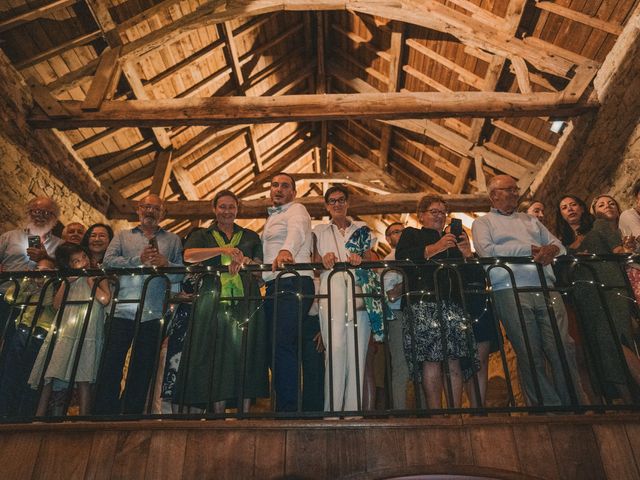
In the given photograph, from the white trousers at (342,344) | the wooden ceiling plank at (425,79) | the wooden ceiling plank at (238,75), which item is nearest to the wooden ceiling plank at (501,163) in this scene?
the wooden ceiling plank at (425,79)

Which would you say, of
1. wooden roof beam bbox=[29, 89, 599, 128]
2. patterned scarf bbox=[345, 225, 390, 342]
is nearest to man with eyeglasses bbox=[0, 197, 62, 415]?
patterned scarf bbox=[345, 225, 390, 342]

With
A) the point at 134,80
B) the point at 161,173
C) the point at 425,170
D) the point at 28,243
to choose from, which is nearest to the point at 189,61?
the point at 134,80

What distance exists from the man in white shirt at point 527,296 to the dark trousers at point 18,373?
9.23 feet

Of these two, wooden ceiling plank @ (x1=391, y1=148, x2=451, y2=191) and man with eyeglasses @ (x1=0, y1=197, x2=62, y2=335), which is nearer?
man with eyeglasses @ (x1=0, y1=197, x2=62, y2=335)

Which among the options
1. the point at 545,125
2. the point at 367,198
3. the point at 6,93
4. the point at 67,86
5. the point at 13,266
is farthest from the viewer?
the point at 367,198

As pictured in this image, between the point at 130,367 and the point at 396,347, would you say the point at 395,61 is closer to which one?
the point at 396,347

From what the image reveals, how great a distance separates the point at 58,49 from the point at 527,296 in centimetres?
559

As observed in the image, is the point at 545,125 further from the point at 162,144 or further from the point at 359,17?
the point at 162,144

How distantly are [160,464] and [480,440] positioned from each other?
1471 millimetres

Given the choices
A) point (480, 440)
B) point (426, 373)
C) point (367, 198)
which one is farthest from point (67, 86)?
point (480, 440)

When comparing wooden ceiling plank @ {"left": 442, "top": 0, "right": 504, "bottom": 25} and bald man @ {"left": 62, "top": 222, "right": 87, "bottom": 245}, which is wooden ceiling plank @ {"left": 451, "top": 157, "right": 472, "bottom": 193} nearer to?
wooden ceiling plank @ {"left": 442, "top": 0, "right": 504, "bottom": 25}

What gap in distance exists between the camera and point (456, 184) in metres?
8.34

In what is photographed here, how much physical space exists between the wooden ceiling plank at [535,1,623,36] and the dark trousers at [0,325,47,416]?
5.77 metres

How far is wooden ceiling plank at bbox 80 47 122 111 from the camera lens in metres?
5.18
